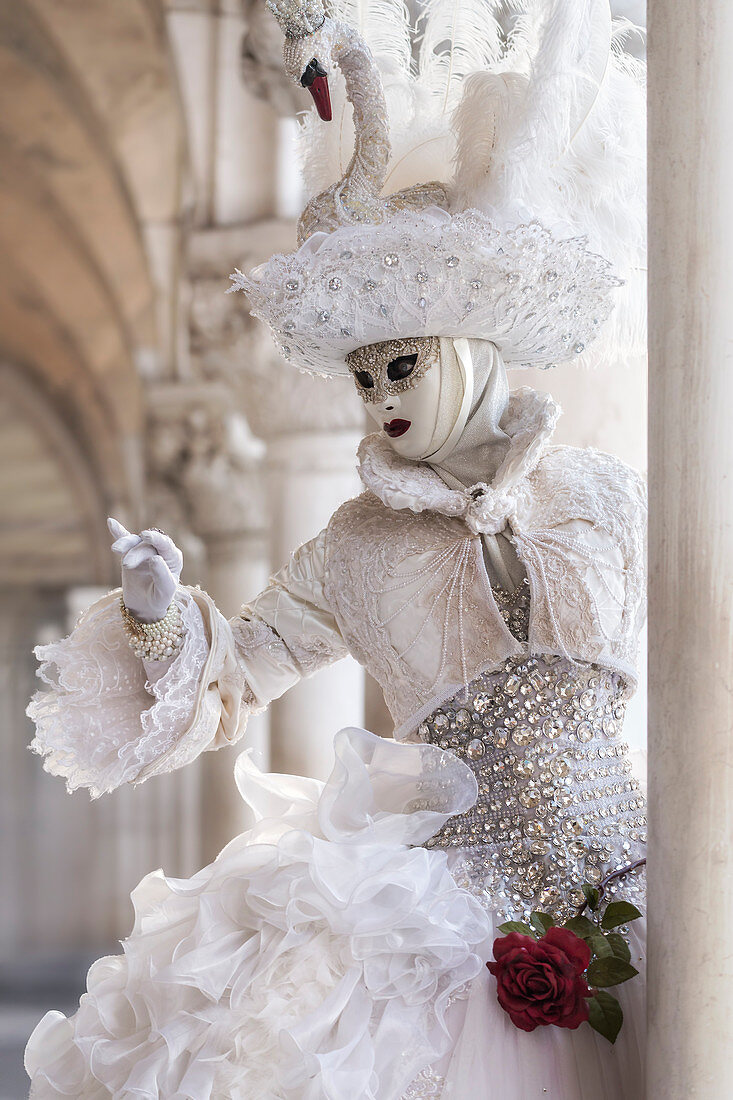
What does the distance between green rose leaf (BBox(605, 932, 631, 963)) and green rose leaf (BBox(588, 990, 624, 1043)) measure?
0.06 metres

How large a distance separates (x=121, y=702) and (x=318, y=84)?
105 cm

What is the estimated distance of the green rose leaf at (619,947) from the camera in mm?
1563

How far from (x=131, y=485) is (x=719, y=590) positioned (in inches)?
310

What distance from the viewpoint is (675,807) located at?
1388mm

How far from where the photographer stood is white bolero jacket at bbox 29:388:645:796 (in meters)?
1.80

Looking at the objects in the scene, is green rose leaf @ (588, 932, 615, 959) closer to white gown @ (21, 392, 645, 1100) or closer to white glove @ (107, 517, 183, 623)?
white gown @ (21, 392, 645, 1100)

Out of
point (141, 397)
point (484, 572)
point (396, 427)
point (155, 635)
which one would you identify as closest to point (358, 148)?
point (396, 427)

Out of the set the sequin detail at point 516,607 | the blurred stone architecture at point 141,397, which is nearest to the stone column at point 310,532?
the blurred stone architecture at point 141,397

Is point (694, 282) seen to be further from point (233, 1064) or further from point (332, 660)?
point (233, 1064)

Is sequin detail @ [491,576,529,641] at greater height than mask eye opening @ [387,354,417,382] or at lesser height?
lesser

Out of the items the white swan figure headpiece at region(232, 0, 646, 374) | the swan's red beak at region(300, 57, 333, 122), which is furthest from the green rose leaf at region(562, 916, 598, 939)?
the swan's red beak at region(300, 57, 333, 122)

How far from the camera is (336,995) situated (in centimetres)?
148

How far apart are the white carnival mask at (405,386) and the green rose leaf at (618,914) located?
29.9 inches

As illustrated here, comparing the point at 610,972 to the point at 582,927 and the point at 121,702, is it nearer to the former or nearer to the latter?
the point at 582,927
